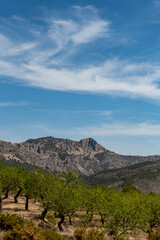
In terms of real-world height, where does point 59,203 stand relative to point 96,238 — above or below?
above

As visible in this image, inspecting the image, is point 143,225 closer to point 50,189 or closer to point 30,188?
point 50,189

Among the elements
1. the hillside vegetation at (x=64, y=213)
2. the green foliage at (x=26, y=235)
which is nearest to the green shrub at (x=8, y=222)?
the hillside vegetation at (x=64, y=213)

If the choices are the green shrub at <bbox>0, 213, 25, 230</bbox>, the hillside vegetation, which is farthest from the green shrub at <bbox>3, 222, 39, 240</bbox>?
the green shrub at <bbox>0, 213, 25, 230</bbox>

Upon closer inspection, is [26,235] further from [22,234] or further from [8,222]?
[8,222]

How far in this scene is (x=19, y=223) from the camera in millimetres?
33188

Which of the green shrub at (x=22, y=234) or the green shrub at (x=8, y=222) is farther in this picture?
the green shrub at (x=8, y=222)

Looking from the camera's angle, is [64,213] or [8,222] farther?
[64,213]

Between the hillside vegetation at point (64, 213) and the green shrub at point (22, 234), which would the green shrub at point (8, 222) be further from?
the green shrub at point (22, 234)

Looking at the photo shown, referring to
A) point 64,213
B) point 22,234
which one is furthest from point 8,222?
point 64,213

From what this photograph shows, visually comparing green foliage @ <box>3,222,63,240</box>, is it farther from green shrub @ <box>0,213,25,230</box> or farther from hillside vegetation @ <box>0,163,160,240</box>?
green shrub @ <box>0,213,25,230</box>

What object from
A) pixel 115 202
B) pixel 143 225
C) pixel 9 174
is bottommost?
pixel 143 225

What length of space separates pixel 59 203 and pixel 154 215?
2416 centimetres

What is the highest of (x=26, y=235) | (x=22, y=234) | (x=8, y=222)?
(x=8, y=222)

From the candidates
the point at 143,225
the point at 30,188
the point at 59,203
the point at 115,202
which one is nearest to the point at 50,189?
the point at 30,188
